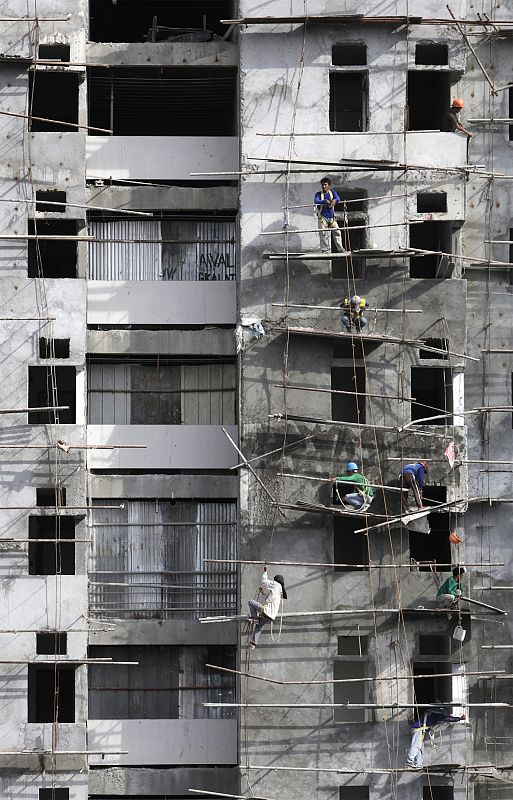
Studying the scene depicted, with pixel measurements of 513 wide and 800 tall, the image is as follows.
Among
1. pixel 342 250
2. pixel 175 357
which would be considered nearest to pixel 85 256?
pixel 175 357

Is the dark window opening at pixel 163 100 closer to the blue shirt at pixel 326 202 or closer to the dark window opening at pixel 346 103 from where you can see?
the dark window opening at pixel 346 103

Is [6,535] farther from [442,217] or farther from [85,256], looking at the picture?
[442,217]

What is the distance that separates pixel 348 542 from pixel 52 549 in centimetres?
735

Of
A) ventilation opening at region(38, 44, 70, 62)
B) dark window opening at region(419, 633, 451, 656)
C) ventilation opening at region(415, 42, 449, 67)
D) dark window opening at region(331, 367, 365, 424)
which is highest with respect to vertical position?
ventilation opening at region(38, 44, 70, 62)

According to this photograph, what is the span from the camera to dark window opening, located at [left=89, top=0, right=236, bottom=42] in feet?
111

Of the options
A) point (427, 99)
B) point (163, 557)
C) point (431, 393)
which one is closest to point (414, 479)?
point (431, 393)

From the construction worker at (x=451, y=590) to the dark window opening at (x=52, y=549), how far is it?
29.3 feet

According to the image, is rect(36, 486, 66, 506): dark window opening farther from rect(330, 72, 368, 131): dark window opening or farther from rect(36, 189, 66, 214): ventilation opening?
rect(330, 72, 368, 131): dark window opening

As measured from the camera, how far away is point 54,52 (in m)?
32.2

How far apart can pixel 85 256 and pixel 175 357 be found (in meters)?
3.33

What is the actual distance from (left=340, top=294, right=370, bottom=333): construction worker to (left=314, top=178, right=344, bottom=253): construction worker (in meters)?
1.29

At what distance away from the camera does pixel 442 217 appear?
103ft

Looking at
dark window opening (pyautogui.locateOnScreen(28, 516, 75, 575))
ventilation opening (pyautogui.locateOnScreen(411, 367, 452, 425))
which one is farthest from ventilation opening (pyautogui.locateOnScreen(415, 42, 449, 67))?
dark window opening (pyautogui.locateOnScreen(28, 516, 75, 575))

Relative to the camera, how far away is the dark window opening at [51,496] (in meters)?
31.0
